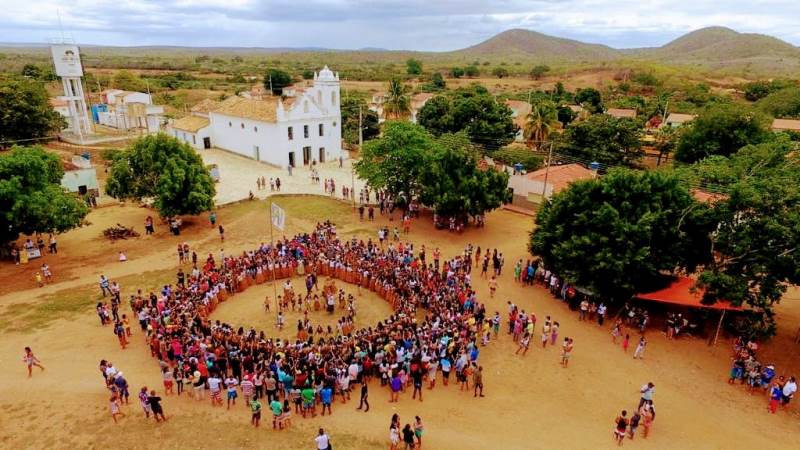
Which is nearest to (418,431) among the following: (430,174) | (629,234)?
(629,234)

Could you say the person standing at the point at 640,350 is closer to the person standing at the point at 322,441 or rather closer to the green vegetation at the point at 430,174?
the person standing at the point at 322,441

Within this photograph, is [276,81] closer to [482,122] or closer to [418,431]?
[482,122]

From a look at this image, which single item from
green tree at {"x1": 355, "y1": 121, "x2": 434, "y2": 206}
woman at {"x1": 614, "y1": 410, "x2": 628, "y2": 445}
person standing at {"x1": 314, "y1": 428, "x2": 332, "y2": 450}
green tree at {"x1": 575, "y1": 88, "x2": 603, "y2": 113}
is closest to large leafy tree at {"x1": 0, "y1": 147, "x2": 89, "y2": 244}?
green tree at {"x1": 355, "y1": 121, "x2": 434, "y2": 206}

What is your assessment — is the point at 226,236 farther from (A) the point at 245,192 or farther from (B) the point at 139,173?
(A) the point at 245,192

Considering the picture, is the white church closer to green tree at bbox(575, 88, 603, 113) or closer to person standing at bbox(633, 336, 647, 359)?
person standing at bbox(633, 336, 647, 359)

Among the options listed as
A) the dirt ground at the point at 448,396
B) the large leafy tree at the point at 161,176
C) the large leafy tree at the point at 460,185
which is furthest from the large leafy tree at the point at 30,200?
the large leafy tree at the point at 460,185
